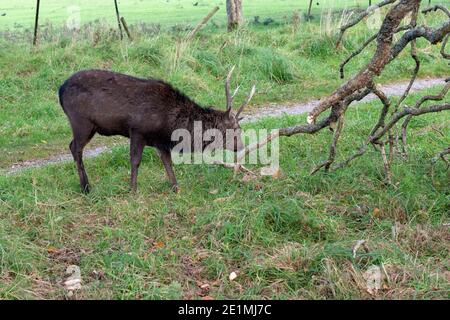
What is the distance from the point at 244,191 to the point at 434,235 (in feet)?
5.93

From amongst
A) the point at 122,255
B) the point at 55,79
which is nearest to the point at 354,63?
the point at 55,79

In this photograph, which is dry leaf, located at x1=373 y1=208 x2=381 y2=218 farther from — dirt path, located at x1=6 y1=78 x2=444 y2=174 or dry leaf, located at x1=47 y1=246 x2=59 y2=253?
dirt path, located at x1=6 y1=78 x2=444 y2=174

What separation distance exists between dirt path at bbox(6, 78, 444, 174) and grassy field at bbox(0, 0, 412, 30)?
713 centimetres

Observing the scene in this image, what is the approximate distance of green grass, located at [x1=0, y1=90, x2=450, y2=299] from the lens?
14.6 ft

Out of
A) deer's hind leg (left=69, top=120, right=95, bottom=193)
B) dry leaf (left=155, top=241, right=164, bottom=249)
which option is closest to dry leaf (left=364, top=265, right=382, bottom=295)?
dry leaf (left=155, top=241, right=164, bottom=249)

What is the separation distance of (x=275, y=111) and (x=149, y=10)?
12.9 m

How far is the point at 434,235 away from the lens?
512cm

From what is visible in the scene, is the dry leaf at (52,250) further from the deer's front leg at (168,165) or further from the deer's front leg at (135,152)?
the deer's front leg at (168,165)

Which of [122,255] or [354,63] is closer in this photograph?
[122,255]

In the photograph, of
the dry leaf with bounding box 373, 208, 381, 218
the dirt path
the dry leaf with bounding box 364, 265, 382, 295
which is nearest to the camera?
the dry leaf with bounding box 364, 265, 382, 295

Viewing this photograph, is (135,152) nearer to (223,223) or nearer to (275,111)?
(223,223)

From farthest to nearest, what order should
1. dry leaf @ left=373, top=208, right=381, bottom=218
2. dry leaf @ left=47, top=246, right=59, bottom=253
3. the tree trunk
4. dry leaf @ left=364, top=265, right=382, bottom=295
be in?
1. the tree trunk
2. dry leaf @ left=373, top=208, right=381, bottom=218
3. dry leaf @ left=47, top=246, right=59, bottom=253
4. dry leaf @ left=364, top=265, right=382, bottom=295
